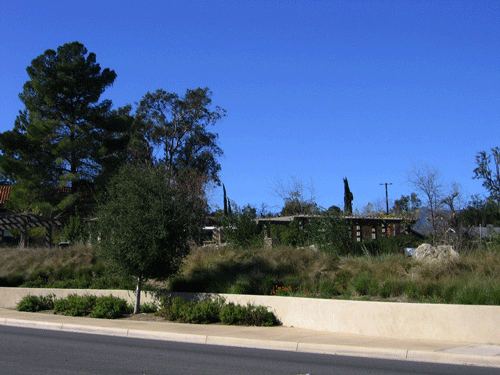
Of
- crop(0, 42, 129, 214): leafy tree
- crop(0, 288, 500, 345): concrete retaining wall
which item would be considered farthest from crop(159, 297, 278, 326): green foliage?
crop(0, 42, 129, 214): leafy tree

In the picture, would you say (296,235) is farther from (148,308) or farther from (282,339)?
(282,339)

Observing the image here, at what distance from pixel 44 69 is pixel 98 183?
9483mm

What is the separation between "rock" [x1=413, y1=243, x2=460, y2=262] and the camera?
16828mm

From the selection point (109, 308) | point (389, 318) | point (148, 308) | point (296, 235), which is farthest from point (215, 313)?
point (296, 235)

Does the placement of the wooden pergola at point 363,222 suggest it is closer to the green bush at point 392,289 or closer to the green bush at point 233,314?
the green bush at point 392,289

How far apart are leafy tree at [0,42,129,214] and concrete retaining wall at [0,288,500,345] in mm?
26309

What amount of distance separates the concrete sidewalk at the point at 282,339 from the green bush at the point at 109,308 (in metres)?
0.48

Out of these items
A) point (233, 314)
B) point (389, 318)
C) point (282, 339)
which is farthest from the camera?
point (233, 314)

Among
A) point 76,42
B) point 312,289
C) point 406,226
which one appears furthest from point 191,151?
point 312,289

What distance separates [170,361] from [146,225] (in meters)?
7.18

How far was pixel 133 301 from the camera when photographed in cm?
1880

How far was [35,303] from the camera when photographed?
1942 cm

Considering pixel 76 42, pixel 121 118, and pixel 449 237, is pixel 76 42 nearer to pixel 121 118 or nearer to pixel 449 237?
pixel 121 118

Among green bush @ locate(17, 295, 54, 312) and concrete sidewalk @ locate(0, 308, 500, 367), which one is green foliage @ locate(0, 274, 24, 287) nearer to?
green bush @ locate(17, 295, 54, 312)
